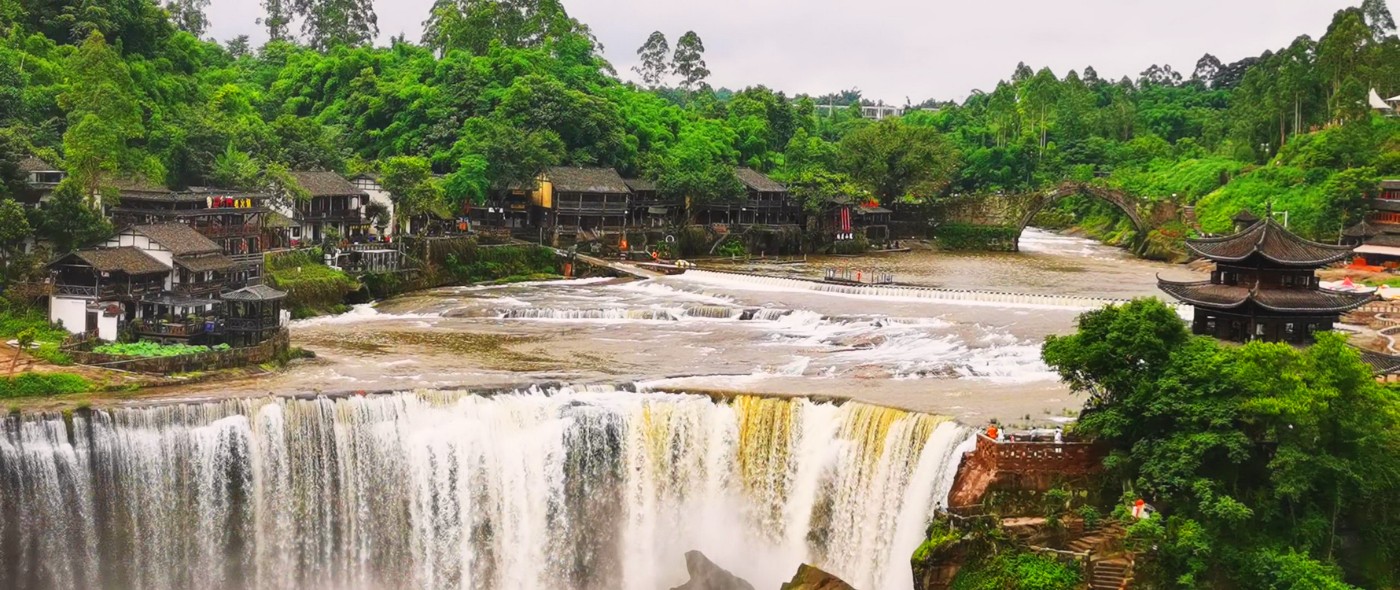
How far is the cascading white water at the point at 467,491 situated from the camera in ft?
121

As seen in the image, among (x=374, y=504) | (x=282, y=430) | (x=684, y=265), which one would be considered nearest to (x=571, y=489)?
(x=374, y=504)

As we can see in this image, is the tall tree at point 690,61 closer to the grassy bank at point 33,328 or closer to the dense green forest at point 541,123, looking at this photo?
the dense green forest at point 541,123

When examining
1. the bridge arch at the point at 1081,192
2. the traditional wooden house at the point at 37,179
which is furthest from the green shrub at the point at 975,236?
the traditional wooden house at the point at 37,179

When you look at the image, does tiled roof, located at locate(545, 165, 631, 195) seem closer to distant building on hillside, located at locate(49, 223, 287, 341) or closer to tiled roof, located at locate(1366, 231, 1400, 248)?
distant building on hillside, located at locate(49, 223, 287, 341)


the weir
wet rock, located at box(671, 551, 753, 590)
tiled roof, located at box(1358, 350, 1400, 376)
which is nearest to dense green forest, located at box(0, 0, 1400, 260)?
the weir

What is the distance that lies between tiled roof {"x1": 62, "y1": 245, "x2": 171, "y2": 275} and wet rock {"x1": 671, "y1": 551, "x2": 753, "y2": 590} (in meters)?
23.1

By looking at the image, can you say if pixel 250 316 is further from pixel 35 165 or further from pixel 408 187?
pixel 408 187

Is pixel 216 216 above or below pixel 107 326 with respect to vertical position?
above

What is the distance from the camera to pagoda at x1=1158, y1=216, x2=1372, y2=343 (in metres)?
42.4

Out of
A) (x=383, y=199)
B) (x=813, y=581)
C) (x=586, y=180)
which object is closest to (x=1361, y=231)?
(x=586, y=180)

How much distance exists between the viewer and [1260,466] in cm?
3394

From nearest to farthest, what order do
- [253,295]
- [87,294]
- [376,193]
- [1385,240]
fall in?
[87,294]
[253,295]
[1385,240]
[376,193]

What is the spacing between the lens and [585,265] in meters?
81.9

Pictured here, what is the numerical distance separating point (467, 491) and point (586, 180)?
49250 mm
